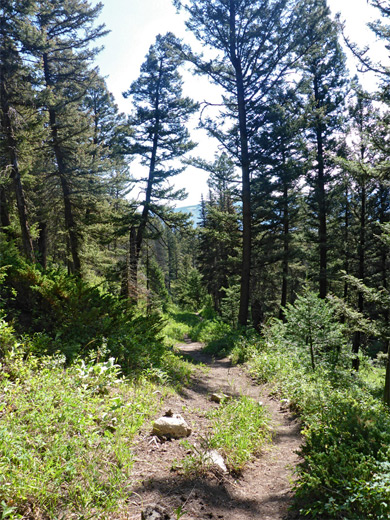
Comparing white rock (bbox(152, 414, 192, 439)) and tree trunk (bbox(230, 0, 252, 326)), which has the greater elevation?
tree trunk (bbox(230, 0, 252, 326))

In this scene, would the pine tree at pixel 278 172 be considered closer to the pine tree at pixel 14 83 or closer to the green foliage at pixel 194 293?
the pine tree at pixel 14 83

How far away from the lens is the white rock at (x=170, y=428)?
13.0ft

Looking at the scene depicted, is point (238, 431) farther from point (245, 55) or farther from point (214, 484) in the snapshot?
point (245, 55)

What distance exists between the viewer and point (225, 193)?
13594 millimetres

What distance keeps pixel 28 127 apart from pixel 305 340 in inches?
460

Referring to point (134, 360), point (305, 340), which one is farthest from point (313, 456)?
point (305, 340)

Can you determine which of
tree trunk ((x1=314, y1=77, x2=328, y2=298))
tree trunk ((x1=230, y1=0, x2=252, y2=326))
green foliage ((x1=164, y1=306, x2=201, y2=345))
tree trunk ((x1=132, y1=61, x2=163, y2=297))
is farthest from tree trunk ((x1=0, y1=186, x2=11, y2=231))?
tree trunk ((x1=314, y1=77, x2=328, y2=298))

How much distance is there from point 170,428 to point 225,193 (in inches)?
439

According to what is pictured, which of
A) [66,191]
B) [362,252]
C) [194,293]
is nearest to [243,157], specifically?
[362,252]

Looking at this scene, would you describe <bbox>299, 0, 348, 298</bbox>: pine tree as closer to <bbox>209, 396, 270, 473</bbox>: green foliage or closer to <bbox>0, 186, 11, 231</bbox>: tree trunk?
<bbox>209, 396, 270, 473</bbox>: green foliage

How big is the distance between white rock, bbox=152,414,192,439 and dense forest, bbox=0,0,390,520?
120cm

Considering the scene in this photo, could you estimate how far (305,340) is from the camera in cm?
809

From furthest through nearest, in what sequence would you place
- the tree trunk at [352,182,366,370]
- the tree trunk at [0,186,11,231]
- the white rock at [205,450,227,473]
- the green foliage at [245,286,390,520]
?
the tree trunk at [352,182,366,370] → the tree trunk at [0,186,11,231] → the white rock at [205,450,227,473] → the green foliage at [245,286,390,520]

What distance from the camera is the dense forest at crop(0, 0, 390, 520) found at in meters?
5.45
